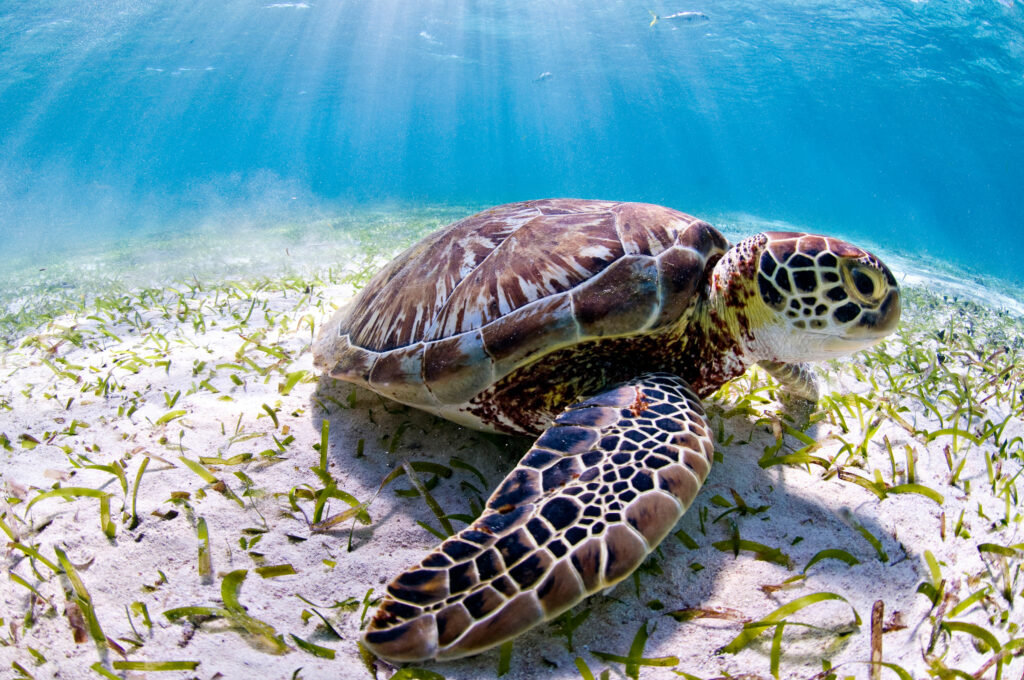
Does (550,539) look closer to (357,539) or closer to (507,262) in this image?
(357,539)

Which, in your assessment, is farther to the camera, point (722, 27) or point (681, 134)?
Result: point (681, 134)

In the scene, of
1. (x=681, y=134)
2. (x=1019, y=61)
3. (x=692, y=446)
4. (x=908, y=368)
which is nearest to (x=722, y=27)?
(x=1019, y=61)

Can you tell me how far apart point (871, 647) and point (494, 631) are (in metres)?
0.87

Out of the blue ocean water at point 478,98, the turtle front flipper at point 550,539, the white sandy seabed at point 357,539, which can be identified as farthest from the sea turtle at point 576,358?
the blue ocean water at point 478,98

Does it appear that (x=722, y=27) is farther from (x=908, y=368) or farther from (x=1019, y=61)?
(x=908, y=368)

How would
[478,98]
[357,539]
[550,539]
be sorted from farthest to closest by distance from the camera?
[478,98]
[357,539]
[550,539]

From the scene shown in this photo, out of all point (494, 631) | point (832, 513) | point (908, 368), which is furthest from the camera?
point (908, 368)

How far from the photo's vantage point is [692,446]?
4.77 feet

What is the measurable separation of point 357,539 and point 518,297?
0.99 metres

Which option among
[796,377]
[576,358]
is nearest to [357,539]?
[576,358]

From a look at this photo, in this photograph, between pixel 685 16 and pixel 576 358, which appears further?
pixel 685 16

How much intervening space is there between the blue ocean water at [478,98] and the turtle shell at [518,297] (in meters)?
16.7

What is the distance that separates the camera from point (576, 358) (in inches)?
75.0

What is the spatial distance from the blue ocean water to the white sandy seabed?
1651 cm
